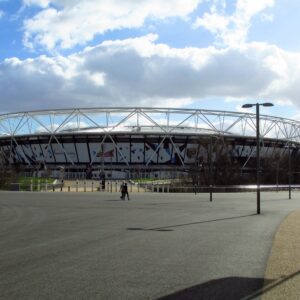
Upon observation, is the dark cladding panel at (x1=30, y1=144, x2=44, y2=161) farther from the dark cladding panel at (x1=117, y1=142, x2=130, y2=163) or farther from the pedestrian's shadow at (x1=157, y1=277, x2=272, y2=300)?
the pedestrian's shadow at (x1=157, y1=277, x2=272, y2=300)

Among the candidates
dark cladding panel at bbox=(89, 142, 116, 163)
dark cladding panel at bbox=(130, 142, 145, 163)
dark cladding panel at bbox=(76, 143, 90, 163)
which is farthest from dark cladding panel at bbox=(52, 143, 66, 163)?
dark cladding panel at bbox=(130, 142, 145, 163)

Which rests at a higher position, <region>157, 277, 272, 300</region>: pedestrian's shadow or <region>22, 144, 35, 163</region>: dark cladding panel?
<region>22, 144, 35, 163</region>: dark cladding panel

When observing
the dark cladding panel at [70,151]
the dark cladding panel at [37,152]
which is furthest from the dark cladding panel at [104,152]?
the dark cladding panel at [37,152]

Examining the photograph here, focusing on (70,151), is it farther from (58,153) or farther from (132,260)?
(132,260)

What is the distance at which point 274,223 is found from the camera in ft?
61.0

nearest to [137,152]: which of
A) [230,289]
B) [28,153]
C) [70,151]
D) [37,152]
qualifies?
[70,151]

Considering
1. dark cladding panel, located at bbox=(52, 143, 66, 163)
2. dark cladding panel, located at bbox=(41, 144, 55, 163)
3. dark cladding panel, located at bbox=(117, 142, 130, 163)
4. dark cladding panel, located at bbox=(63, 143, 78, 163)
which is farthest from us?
dark cladding panel, located at bbox=(41, 144, 55, 163)

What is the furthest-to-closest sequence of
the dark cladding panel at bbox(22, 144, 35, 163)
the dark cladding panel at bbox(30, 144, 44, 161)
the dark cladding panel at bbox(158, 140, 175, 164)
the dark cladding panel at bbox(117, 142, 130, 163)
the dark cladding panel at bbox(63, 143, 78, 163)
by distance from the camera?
the dark cladding panel at bbox(22, 144, 35, 163) → the dark cladding panel at bbox(30, 144, 44, 161) → the dark cladding panel at bbox(63, 143, 78, 163) → the dark cladding panel at bbox(117, 142, 130, 163) → the dark cladding panel at bbox(158, 140, 175, 164)

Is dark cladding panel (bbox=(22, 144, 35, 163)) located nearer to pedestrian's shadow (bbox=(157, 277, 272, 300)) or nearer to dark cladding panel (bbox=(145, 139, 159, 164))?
dark cladding panel (bbox=(145, 139, 159, 164))

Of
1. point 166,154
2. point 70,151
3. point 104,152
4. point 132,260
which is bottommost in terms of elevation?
point 132,260

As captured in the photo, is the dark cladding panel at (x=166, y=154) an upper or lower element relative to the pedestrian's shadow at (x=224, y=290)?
upper

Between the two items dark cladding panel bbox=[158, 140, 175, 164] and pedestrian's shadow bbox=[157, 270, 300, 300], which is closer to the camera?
pedestrian's shadow bbox=[157, 270, 300, 300]

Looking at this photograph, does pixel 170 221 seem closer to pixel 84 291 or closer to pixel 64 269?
pixel 64 269

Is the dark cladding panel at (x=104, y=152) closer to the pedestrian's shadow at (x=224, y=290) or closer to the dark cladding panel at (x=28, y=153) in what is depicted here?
the dark cladding panel at (x=28, y=153)
